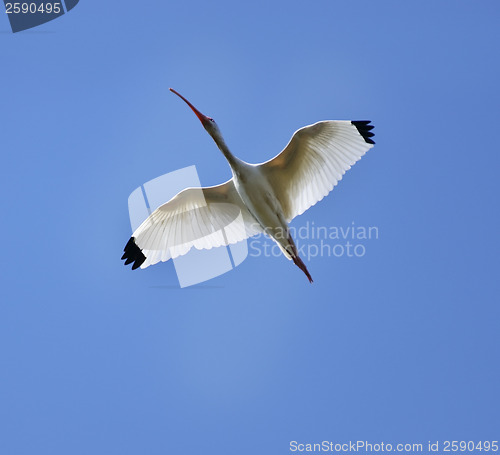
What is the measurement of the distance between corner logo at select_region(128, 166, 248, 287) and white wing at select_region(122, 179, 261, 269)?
0.04 m

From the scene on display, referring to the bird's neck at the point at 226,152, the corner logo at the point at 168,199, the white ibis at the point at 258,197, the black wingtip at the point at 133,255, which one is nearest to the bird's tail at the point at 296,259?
the white ibis at the point at 258,197

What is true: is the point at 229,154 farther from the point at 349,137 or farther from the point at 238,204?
the point at 349,137

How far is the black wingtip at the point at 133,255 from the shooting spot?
11.5 metres

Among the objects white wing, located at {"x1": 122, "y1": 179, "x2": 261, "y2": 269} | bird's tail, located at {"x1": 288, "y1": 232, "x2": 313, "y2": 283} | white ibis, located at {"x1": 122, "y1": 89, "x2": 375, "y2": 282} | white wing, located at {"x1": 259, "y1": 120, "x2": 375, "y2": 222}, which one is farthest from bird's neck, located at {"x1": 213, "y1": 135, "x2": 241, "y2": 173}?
bird's tail, located at {"x1": 288, "y1": 232, "x2": 313, "y2": 283}

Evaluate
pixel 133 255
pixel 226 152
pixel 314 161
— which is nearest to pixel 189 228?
pixel 133 255

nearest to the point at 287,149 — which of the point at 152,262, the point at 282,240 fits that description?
the point at 282,240

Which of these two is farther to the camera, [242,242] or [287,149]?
[242,242]

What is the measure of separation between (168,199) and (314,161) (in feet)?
9.00

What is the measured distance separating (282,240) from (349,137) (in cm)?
211

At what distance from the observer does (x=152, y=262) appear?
37.5 ft

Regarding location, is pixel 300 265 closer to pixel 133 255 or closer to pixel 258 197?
pixel 258 197

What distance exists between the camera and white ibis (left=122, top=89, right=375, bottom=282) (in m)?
10.6

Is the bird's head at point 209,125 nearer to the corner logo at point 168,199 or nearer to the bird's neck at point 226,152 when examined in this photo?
the bird's neck at point 226,152

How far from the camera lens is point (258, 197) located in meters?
10.6
